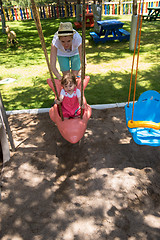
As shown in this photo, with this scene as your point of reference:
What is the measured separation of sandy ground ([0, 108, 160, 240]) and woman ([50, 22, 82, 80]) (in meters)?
1.28

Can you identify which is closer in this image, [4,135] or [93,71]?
[4,135]

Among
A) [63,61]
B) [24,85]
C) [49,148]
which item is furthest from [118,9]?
[49,148]

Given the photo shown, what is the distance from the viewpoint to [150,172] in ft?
10.6

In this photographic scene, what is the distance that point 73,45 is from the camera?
11.9ft

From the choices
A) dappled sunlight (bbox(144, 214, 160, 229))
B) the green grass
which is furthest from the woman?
dappled sunlight (bbox(144, 214, 160, 229))

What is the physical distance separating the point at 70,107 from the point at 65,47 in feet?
3.35

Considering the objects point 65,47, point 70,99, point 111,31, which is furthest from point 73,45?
point 111,31

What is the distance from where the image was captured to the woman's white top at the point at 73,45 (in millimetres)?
3498

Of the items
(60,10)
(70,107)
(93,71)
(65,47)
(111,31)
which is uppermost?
(60,10)

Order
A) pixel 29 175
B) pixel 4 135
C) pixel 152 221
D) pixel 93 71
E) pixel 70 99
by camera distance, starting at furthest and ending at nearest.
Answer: pixel 93 71
pixel 70 99
pixel 4 135
pixel 29 175
pixel 152 221

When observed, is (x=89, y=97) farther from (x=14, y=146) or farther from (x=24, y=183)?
(x=24, y=183)

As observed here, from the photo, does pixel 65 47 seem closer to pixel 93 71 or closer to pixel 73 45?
pixel 73 45

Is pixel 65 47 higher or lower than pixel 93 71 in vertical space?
higher

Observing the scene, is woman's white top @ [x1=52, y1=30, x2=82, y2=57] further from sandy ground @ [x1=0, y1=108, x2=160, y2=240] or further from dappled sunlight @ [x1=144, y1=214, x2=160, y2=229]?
dappled sunlight @ [x1=144, y1=214, x2=160, y2=229]
